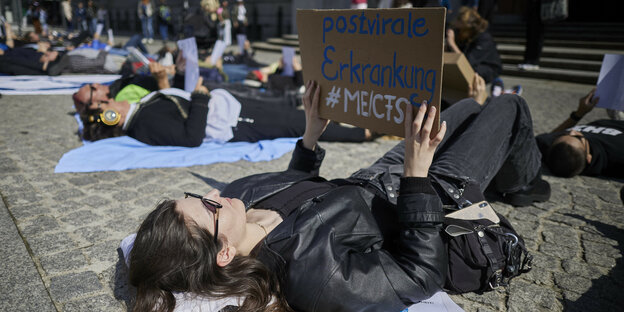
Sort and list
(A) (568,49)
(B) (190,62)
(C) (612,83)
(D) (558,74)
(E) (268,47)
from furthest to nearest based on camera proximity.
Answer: (E) (268,47) < (A) (568,49) < (D) (558,74) < (B) (190,62) < (C) (612,83)

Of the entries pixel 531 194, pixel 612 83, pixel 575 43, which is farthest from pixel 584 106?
pixel 575 43

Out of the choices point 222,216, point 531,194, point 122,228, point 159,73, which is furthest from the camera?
point 159,73

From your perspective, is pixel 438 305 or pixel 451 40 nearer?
pixel 438 305

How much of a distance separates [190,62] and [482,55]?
3.99 metres

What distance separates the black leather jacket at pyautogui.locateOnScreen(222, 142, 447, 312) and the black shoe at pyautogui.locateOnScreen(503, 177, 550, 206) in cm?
174

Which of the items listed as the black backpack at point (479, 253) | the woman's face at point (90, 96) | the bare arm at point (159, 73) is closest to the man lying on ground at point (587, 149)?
the black backpack at point (479, 253)

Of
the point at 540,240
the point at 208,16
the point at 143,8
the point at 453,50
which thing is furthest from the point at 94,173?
the point at 143,8

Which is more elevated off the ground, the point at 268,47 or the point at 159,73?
the point at 268,47

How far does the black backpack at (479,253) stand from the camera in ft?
6.46

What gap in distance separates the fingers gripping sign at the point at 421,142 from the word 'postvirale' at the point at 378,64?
88 millimetres

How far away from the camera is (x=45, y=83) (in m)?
8.36

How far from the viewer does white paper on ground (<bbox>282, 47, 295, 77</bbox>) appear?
6973mm

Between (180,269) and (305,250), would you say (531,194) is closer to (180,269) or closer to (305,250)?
(305,250)

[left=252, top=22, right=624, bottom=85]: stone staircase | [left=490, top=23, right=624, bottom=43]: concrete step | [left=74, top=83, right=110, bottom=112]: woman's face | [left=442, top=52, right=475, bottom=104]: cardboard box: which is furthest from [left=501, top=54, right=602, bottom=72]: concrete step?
[left=74, top=83, right=110, bottom=112]: woman's face
